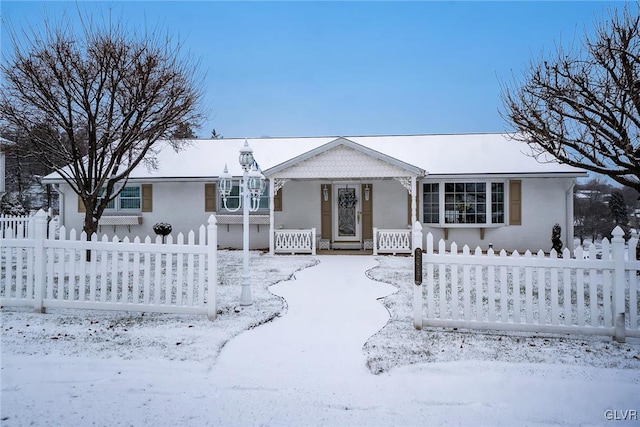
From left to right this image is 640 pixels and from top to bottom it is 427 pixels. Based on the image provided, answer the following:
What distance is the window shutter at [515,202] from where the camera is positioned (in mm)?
12883

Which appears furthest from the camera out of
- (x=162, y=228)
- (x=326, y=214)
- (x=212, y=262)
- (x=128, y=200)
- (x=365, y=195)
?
(x=128, y=200)

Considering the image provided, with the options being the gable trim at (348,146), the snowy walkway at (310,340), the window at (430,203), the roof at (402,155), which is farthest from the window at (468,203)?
the snowy walkway at (310,340)

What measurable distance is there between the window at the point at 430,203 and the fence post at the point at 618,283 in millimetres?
9052

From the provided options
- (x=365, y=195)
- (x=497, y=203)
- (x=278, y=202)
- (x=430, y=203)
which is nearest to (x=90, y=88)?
(x=278, y=202)

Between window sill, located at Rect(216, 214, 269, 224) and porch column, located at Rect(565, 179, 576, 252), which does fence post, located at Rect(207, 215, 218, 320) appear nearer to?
window sill, located at Rect(216, 214, 269, 224)

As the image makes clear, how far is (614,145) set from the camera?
8.11 metres

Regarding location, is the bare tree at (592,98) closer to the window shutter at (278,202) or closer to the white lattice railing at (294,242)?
the white lattice railing at (294,242)

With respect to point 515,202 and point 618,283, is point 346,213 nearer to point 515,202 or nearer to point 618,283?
point 515,202

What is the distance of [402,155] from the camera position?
14.8m

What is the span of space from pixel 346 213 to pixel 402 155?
3.14 m

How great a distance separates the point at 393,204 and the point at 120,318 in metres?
10.2

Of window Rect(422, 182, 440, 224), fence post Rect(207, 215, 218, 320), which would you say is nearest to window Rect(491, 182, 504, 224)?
window Rect(422, 182, 440, 224)

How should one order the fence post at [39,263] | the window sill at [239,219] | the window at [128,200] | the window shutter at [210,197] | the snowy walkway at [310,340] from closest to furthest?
the snowy walkway at [310,340] → the fence post at [39,263] → the window sill at [239,219] → the window shutter at [210,197] → the window at [128,200]

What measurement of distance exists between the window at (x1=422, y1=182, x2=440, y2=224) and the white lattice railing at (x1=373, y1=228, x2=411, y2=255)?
57.1 inches
